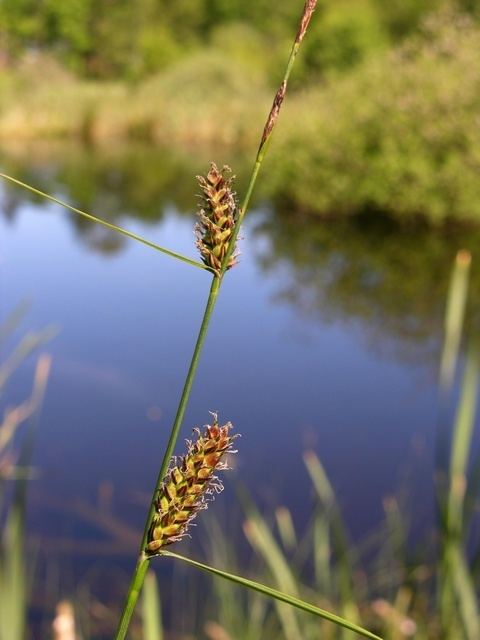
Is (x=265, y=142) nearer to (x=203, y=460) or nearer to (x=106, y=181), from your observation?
(x=203, y=460)

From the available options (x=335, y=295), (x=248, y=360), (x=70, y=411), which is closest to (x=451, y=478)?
(x=70, y=411)

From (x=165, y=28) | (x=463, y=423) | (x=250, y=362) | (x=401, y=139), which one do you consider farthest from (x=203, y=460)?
(x=165, y=28)

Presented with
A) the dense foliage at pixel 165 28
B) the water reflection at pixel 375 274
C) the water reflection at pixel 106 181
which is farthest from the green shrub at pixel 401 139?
the dense foliage at pixel 165 28

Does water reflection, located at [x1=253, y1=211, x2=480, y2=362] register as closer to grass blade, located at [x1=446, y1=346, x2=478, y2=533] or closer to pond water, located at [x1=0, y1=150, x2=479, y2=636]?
pond water, located at [x1=0, y1=150, x2=479, y2=636]

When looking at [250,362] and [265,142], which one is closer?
[265,142]

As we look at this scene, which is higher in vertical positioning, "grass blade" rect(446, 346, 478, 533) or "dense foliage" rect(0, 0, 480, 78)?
"dense foliage" rect(0, 0, 480, 78)

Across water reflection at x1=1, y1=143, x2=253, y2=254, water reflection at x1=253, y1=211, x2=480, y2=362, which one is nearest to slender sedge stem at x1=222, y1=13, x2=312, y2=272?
water reflection at x1=253, y1=211, x2=480, y2=362
